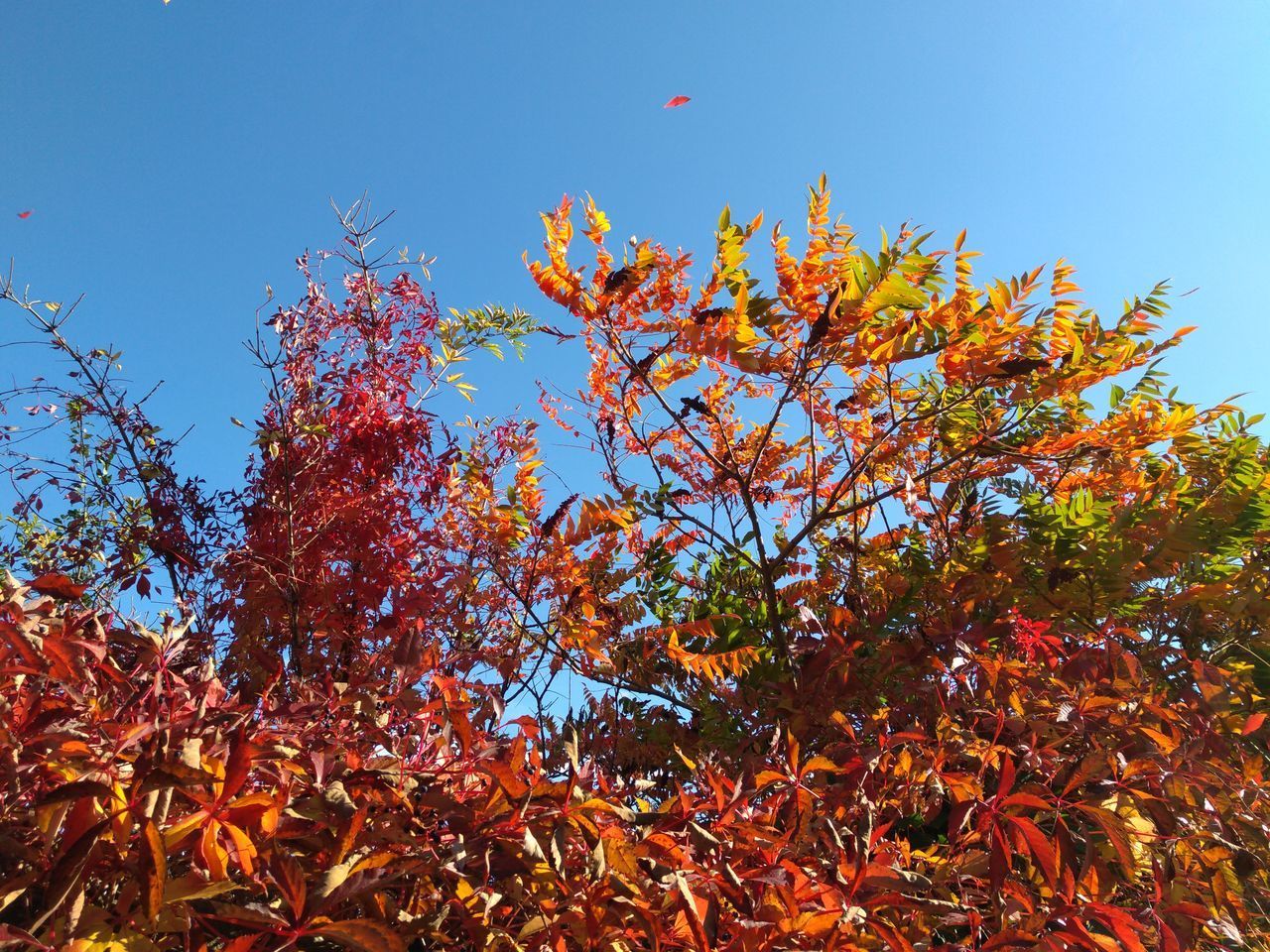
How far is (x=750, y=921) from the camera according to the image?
105 centimetres

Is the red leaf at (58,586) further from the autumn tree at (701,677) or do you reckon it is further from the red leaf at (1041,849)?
the red leaf at (1041,849)

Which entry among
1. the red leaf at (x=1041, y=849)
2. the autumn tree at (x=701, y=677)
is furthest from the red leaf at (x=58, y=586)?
the red leaf at (x=1041, y=849)

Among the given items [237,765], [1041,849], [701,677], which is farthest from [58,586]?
[701,677]

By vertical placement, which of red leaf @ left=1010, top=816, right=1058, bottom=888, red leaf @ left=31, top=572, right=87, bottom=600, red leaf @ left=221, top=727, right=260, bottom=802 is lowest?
red leaf @ left=1010, top=816, right=1058, bottom=888

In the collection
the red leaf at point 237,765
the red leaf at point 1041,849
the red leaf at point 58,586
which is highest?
the red leaf at point 58,586

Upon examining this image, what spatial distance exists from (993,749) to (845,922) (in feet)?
1.99

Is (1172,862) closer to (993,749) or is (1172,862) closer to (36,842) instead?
(993,749)

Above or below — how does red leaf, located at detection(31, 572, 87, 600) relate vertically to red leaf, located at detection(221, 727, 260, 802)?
above

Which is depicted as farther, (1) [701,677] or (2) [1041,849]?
(1) [701,677]

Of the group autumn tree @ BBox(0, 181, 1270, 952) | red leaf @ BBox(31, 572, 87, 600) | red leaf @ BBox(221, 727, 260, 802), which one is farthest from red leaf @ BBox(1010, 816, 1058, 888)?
red leaf @ BBox(31, 572, 87, 600)

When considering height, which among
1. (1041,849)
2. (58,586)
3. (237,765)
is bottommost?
(1041,849)

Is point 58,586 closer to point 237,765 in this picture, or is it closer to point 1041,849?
point 237,765

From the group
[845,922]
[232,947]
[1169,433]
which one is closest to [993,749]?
[845,922]

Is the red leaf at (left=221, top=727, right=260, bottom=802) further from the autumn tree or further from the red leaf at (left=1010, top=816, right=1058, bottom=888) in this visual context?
the red leaf at (left=1010, top=816, right=1058, bottom=888)
